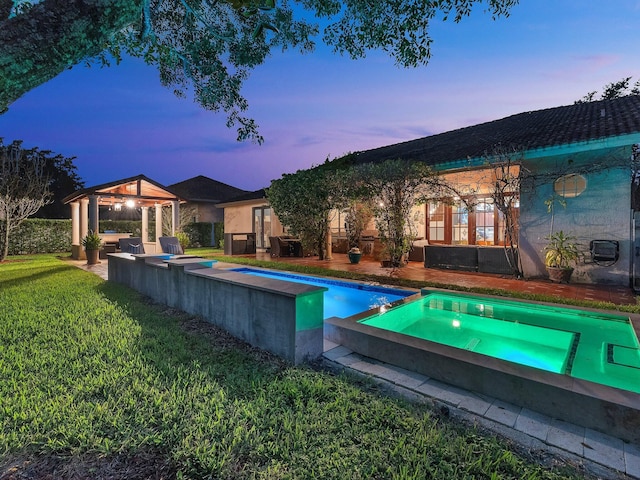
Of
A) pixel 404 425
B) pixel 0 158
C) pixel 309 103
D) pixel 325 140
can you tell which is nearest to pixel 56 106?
pixel 0 158

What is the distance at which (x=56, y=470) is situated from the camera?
6.42 ft

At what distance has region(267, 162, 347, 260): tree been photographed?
12469 mm

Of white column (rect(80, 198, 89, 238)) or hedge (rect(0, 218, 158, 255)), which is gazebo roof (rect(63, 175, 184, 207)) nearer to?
white column (rect(80, 198, 89, 238))

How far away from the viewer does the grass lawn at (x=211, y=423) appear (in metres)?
1.94

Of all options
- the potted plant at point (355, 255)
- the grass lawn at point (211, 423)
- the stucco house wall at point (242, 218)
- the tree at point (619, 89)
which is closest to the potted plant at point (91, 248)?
the stucco house wall at point (242, 218)

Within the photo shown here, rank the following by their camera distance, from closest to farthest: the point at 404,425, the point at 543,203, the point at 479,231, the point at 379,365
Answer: the point at 404,425
the point at 379,365
the point at 543,203
the point at 479,231

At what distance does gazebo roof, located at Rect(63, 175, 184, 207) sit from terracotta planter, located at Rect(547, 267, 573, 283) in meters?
15.7

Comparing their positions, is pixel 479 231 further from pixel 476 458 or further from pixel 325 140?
pixel 325 140

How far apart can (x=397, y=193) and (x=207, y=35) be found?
6.49 meters

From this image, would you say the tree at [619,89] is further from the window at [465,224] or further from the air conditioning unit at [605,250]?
the air conditioning unit at [605,250]

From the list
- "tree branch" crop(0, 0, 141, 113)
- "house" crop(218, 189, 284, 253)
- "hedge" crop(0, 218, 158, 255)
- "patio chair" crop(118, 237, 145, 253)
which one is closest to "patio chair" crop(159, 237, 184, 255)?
"patio chair" crop(118, 237, 145, 253)

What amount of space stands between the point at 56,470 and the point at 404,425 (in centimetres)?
222

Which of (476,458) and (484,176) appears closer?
(476,458)

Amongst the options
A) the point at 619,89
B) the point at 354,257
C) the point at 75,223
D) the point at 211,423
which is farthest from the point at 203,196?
the point at 619,89
